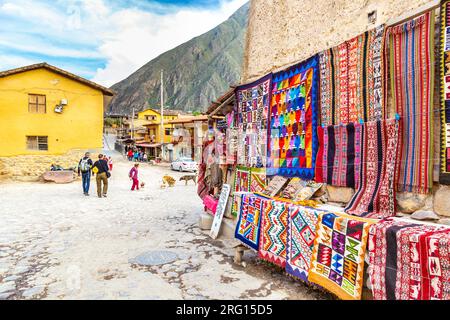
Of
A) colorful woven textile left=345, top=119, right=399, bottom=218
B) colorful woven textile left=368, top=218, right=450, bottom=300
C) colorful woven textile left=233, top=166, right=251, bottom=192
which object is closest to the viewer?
colorful woven textile left=368, top=218, right=450, bottom=300

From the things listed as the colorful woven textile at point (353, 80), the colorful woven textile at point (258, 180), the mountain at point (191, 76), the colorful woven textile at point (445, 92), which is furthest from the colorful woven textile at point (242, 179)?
the mountain at point (191, 76)

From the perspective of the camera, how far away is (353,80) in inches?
177

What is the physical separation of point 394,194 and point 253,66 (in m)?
5.35

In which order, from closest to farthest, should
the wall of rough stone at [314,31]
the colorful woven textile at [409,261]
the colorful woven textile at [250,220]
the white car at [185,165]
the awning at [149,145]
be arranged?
the colorful woven textile at [409,261] → the wall of rough stone at [314,31] → the colorful woven textile at [250,220] → the white car at [185,165] → the awning at [149,145]

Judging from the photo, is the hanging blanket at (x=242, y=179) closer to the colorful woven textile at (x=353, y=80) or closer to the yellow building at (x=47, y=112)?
the colorful woven textile at (x=353, y=80)

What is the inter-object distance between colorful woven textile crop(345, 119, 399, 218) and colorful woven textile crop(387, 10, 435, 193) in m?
0.12

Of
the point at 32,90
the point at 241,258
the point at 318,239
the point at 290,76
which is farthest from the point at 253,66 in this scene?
the point at 32,90

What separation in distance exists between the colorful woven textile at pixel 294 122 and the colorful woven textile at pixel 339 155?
0.56 ft

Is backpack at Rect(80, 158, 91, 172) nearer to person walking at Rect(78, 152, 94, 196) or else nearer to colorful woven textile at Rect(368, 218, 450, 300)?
person walking at Rect(78, 152, 94, 196)

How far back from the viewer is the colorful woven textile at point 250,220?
5.07 m

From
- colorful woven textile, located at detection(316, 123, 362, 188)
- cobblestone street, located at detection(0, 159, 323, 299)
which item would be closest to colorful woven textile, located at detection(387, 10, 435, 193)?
A: colorful woven textile, located at detection(316, 123, 362, 188)

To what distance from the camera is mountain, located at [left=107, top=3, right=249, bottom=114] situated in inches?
5635

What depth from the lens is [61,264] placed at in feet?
17.4
